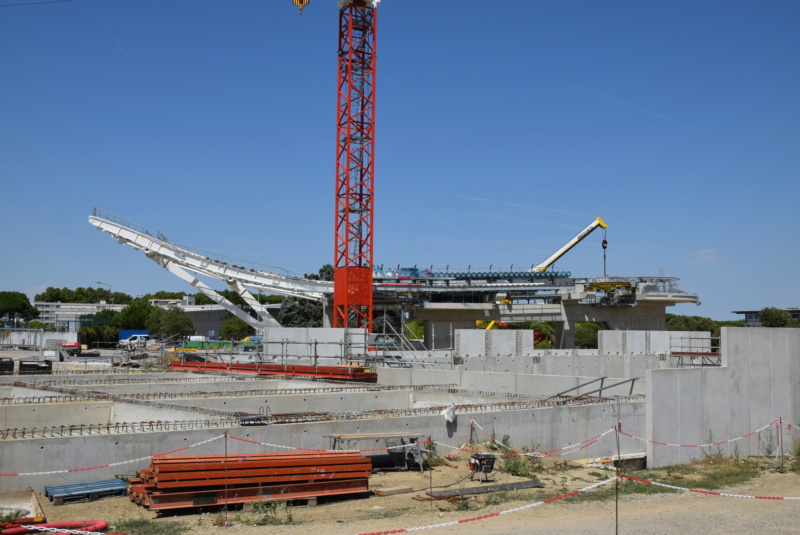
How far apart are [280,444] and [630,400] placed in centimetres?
1134

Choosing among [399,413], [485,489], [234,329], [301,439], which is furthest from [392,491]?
[234,329]

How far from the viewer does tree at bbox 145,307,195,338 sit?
8441cm

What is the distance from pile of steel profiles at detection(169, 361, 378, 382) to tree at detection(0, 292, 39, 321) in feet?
289

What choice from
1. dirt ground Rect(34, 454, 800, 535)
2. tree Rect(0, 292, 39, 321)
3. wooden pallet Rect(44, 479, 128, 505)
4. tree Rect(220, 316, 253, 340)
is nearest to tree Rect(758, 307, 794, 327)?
tree Rect(220, 316, 253, 340)

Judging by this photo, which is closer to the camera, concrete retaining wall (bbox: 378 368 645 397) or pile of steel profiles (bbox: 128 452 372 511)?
pile of steel profiles (bbox: 128 452 372 511)

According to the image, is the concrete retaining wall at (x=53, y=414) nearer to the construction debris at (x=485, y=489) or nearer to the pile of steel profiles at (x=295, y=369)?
the construction debris at (x=485, y=489)

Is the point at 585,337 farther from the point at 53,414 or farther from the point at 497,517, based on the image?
the point at 497,517

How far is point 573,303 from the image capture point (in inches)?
2768

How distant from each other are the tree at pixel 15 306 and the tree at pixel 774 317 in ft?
332

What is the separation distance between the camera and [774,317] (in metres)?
85.7

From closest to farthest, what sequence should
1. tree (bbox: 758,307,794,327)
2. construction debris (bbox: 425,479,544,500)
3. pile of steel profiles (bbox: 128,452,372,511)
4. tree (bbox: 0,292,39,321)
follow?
1. pile of steel profiles (bbox: 128,452,372,511)
2. construction debris (bbox: 425,479,544,500)
3. tree (bbox: 758,307,794,327)
4. tree (bbox: 0,292,39,321)

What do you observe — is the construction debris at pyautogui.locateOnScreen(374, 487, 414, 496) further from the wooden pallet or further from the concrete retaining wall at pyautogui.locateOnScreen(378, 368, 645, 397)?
the concrete retaining wall at pyautogui.locateOnScreen(378, 368, 645, 397)

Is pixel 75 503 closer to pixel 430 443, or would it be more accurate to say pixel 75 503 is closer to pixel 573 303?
pixel 430 443

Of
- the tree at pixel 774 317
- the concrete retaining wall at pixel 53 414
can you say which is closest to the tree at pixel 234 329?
the tree at pixel 774 317
